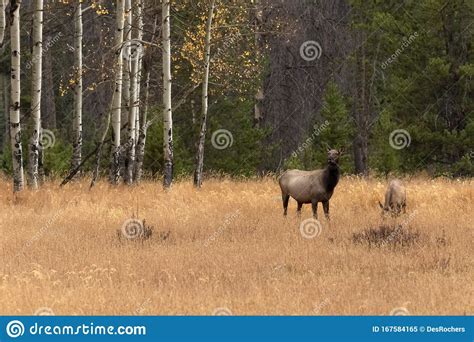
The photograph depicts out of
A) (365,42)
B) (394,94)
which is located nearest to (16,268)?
(394,94)

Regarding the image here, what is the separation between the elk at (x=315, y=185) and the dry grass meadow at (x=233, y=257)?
46 centimetres

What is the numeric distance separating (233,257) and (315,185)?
395 centimetres

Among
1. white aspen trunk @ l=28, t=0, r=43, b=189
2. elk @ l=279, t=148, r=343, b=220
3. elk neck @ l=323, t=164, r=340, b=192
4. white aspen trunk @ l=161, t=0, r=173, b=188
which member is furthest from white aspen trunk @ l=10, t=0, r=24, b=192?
elk neck @ l=323, t=164, r=340, b=192

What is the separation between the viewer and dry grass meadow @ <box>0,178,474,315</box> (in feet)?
24.3

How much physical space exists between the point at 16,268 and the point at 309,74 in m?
24.0

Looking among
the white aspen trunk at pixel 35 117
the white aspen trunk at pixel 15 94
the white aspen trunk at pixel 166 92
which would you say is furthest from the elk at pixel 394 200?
the white aspen trunk at pixel 15 94

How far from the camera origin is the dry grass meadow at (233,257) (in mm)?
7395

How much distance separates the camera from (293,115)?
109 ft

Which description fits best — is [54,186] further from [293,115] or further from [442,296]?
[293,115]

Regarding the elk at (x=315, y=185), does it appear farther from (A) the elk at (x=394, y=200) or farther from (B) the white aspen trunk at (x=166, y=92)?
(B) the white aspen trunk at (x=166, y=92)

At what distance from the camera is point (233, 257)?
9711mm

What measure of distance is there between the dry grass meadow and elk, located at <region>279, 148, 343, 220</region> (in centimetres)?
46

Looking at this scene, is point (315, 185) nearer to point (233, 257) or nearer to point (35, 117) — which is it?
point (233, 257)

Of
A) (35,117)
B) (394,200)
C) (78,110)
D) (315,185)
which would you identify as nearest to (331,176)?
(315,185)
